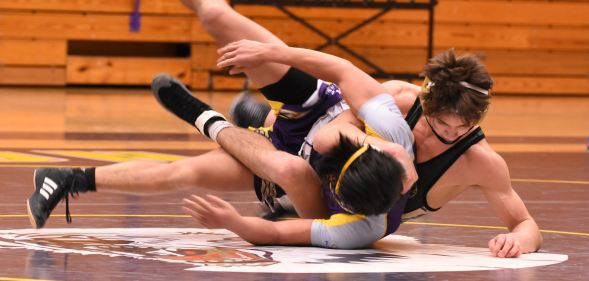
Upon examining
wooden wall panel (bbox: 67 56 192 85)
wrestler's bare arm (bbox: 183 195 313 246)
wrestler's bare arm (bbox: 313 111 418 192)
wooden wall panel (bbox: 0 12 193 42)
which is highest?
wrestler's bare arm (bbox: 313 111 418 192)

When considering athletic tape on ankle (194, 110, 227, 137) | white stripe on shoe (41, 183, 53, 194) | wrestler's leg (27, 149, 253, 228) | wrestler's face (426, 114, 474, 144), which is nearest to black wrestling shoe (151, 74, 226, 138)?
athletic tape on ankle (194, 110, 227, 137)

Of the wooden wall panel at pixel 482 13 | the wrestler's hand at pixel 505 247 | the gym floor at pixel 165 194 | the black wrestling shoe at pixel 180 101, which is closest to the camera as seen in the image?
the gym floor at pixel 165 194

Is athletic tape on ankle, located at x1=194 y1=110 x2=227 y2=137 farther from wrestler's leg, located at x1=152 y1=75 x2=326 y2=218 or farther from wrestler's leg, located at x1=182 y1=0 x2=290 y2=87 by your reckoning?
wrestler's leg, located at x1=182 y1=0 x2=290 y2=87

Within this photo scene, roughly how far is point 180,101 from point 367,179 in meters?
1.12

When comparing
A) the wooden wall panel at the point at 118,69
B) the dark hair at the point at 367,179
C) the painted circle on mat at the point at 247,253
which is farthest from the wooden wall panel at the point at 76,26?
the dark hair at the point at 367,179

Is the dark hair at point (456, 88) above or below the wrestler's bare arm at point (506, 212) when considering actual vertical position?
above

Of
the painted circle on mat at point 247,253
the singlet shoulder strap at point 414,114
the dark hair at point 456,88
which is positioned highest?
the dark hair at point 456,88

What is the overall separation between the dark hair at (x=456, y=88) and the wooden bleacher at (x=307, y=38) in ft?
30.1

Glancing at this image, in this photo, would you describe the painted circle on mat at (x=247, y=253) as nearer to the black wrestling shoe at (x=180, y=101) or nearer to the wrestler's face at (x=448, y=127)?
the wrestler's face at (x=448, y=127)

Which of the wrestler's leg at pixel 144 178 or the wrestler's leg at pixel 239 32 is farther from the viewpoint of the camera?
the wrestler's leg at pixel 239 32

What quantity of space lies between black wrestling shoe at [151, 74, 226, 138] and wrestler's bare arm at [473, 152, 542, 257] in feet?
3.22

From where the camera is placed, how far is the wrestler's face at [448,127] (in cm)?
342

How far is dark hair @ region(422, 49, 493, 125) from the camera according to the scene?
3393 millimetres

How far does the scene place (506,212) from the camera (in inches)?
147
